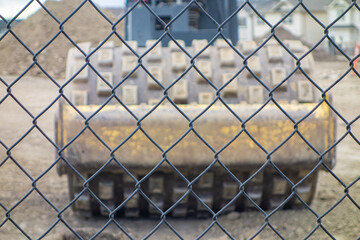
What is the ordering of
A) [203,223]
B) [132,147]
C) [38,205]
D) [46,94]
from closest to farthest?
1. [132,147]
2. [203,223]
3. [38,205]
4. [46,94]

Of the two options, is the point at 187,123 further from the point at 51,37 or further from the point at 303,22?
the point at 303,22

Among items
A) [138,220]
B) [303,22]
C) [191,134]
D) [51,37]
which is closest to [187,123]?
[191,134]

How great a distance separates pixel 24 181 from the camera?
4.49 m

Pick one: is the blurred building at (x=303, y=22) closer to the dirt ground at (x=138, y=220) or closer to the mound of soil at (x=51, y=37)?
the mound of soil at (x=51, y=37)

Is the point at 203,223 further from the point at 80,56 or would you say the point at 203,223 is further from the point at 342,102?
the point at 342,102

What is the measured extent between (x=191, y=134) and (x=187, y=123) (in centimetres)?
7

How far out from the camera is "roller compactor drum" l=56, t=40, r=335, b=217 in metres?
2.69

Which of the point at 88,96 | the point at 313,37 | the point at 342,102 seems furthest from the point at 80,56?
the point at 313,37

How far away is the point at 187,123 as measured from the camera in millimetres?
2695

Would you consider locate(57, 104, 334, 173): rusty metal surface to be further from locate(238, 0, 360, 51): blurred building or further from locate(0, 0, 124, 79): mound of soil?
locate(238, 0, 360, 51): blurred building

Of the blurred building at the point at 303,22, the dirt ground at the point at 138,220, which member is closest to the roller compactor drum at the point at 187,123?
the dirt ground at the point at 138,220

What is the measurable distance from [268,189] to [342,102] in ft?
26.5

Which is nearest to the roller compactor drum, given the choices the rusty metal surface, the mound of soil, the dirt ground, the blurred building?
the rusty metal surface

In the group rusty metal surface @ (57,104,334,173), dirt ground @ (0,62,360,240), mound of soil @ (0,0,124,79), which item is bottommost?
dirt ground @ (0,62,360,240)
